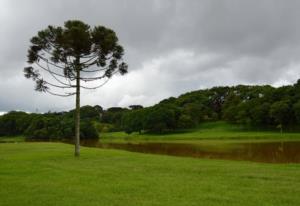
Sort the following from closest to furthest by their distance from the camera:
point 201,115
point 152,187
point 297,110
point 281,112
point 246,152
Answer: point 152,187 → point 246,152 → point 297,110 → point 281,112 → point 201,115

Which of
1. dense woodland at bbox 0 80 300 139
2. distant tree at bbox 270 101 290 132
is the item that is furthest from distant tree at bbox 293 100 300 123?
distant tree at bbox 270 101 290 132

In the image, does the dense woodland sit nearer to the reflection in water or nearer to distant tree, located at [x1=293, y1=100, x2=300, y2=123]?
distant tree, located at [x1=293, y1=100, x2=300, y2=123]

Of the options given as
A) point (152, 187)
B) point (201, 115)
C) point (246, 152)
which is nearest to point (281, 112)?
point (201, 115)

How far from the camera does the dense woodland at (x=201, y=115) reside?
Result: 95.5m

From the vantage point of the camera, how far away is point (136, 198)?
1219 centimetres

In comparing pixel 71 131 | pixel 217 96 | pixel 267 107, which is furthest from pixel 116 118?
pixel 267 107

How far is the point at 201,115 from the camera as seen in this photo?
124 meters

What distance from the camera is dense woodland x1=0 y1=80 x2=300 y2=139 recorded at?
95531 millimetres

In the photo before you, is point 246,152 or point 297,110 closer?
point 246,152

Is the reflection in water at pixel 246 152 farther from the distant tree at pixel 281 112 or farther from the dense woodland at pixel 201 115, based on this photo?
the dense woodland at pixel 201 115

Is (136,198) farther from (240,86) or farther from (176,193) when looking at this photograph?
(240,86)

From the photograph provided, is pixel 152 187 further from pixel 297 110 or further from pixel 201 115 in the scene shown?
pixel 201 115

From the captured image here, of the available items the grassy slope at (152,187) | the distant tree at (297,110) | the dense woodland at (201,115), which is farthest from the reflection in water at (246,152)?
the dense woodland at (201,115)

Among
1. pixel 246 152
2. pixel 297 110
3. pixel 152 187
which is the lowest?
pixel 152 187
